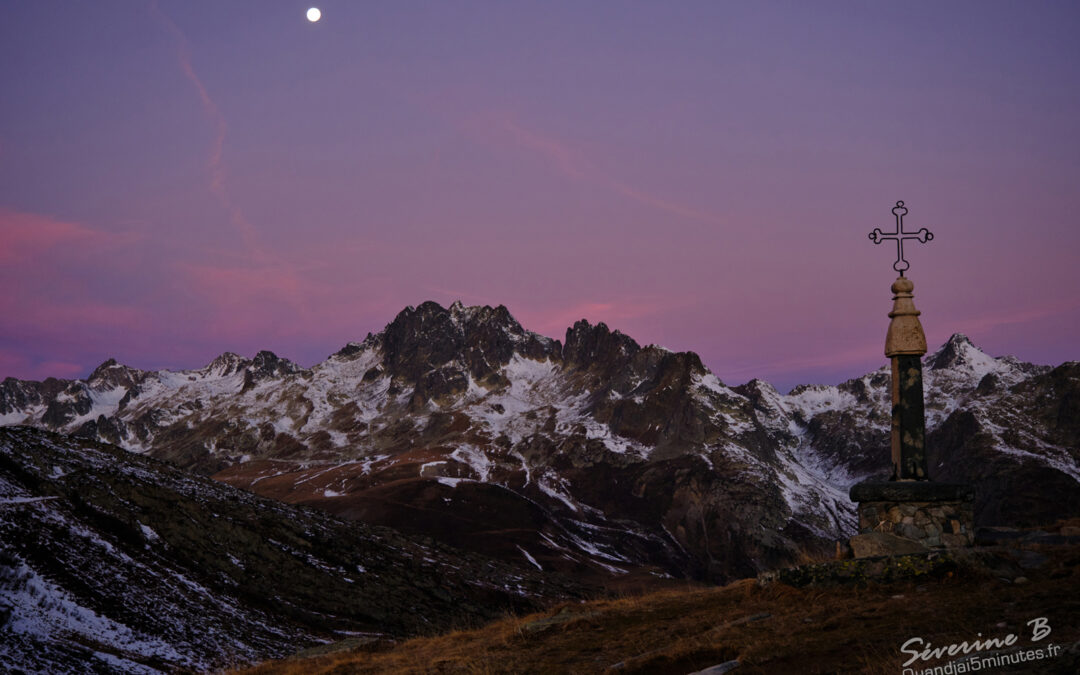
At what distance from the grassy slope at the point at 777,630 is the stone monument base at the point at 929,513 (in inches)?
165

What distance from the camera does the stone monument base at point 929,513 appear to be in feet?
68.5

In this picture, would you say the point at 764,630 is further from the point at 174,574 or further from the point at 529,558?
the point at 529,558

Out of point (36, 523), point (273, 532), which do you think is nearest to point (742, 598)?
point (36, 523)

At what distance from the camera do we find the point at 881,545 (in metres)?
19.3

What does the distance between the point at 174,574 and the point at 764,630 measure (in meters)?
41.3

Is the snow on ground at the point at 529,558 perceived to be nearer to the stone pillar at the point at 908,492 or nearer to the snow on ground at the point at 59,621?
the snow on ground at the point at 59,621

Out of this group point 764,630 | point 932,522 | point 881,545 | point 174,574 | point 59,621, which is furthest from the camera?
point 174,574

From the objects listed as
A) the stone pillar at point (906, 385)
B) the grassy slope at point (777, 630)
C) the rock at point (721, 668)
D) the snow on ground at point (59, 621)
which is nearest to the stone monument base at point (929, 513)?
the stone pillar at point (906, 385)

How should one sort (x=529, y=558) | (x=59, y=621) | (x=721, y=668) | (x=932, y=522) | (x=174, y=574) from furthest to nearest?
(x=529, y=558) < (x=174, y=574) < (x=59, y=621) < (x=932, y=522) < (x=721, y=668)

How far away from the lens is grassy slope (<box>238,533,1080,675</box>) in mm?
11914

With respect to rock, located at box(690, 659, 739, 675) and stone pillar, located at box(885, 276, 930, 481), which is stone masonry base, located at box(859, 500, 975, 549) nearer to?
stone pillar, located at box(885, 276, 930, 481)

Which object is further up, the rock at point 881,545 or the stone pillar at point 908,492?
the stone pillar at point 908,492

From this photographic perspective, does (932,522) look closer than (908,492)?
Yes

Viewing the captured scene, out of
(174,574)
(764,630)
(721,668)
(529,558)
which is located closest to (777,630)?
(764,630)
